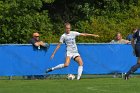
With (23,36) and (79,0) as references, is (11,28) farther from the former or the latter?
(79,0)

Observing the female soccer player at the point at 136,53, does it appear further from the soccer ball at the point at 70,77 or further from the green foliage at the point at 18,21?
the green foliage at the point at 18,21

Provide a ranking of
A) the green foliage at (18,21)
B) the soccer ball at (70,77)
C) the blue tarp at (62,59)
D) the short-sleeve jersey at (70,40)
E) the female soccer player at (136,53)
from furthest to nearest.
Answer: the green foliage at (18,21) → the blue tarp at (62,59) → the soccer ball at (70,77) → the short-sleeve jersey at (70,40) → the female soccer player at (136,53)

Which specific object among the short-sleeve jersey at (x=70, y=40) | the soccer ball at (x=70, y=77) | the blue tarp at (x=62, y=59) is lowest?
the soccer ball at (x=70, y=77)

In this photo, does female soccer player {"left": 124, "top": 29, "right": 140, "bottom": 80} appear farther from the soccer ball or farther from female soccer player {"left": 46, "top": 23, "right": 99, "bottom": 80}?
the soccer ball

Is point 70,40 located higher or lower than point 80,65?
higher

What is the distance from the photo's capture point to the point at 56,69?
1869cm

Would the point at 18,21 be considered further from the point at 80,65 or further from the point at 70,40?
the point at 80,65

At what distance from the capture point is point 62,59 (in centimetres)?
1931

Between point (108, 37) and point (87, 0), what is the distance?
210 inches

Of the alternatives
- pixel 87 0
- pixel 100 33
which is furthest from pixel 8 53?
pixel 87 0

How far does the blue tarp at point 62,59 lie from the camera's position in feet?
62.1

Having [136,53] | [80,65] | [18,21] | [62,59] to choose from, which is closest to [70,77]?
[80,65]

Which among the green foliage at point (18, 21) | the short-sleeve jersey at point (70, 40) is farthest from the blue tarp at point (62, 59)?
the green foliage at point (18, 21)

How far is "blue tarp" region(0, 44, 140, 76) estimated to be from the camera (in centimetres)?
1892
